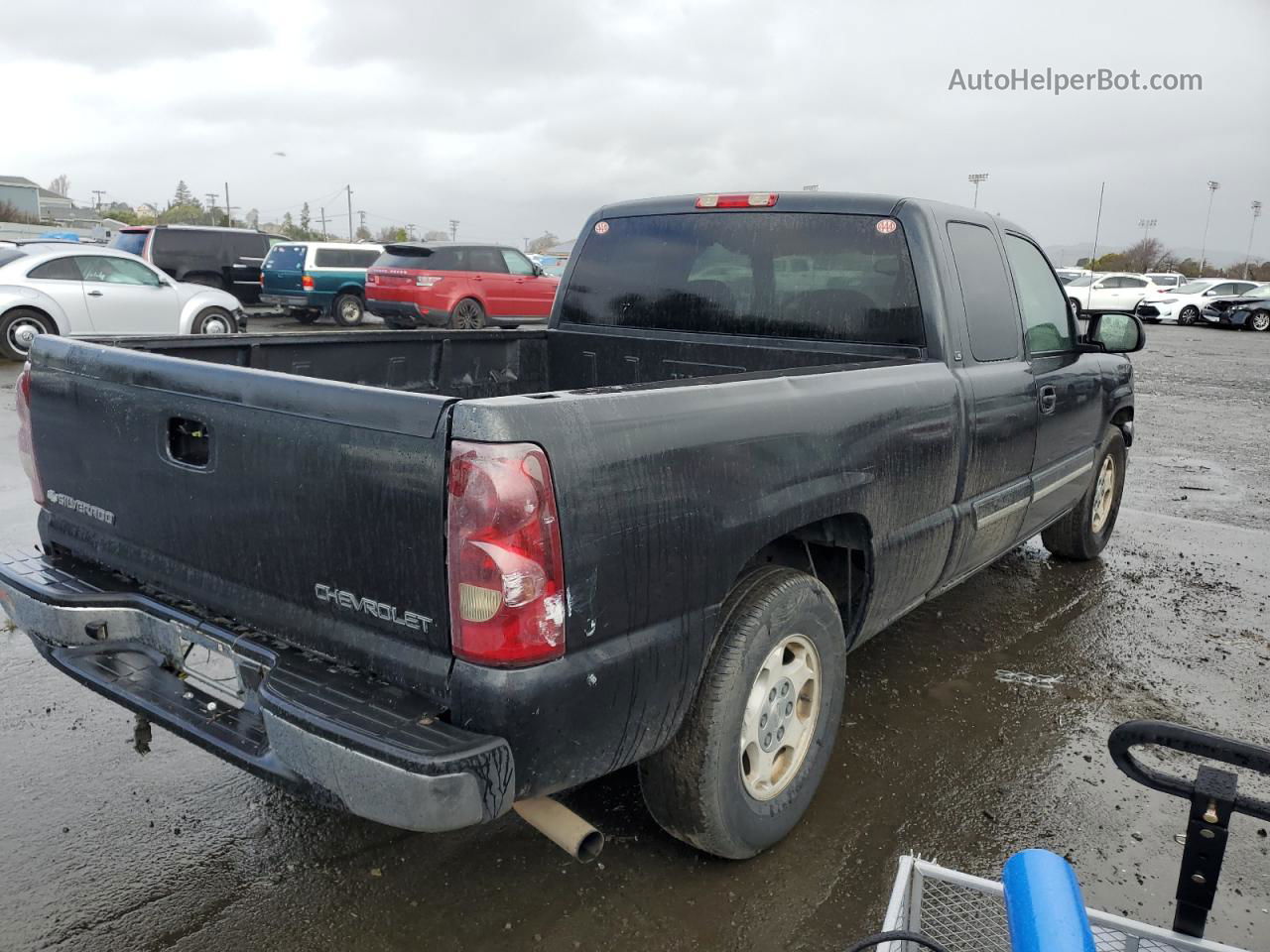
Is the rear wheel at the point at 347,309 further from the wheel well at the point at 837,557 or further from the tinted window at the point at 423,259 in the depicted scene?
the wheel well at the point at 837,557

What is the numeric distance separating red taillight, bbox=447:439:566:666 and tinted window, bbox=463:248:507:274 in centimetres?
1647

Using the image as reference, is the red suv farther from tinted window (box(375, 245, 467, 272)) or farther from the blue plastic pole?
the blue plastic pole

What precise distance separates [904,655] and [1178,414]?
10.2 m

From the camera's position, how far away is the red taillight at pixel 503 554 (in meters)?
1.98

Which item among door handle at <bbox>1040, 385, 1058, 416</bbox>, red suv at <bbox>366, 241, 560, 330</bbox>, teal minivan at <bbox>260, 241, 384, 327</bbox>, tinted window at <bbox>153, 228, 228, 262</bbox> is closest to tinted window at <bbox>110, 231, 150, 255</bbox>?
tinted window at <bbox>153, 228, 228, 262</bbox>

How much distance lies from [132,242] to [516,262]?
7.84 metres

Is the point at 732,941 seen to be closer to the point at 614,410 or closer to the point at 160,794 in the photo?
the point at 614,410

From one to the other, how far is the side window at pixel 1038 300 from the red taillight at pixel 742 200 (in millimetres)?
1190

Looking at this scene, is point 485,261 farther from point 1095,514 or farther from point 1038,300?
point 1038,300

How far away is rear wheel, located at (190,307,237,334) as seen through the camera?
14.3 meters

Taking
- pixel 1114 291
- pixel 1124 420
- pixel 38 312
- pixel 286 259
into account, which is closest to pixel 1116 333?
pixel 1124 420

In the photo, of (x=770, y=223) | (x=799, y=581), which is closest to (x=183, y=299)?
(x=770, y=223)

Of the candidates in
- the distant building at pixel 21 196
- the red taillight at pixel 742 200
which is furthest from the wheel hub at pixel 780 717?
the distant building at pixel 21 196

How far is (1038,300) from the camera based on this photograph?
4555 millimetres
